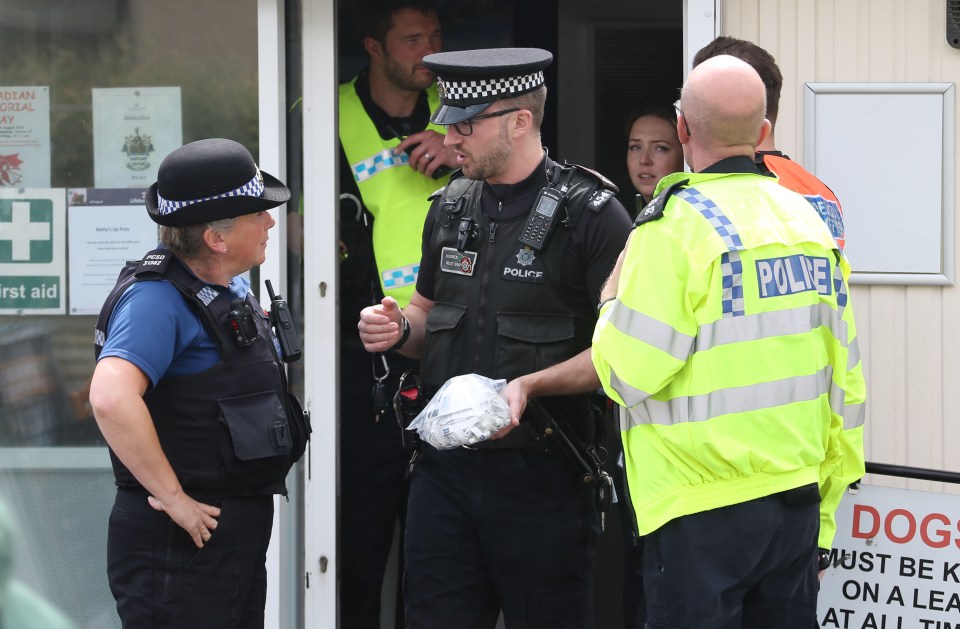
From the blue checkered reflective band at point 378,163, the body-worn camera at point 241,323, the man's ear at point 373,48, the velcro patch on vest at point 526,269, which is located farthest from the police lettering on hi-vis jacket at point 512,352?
the man's ear at point 373,48

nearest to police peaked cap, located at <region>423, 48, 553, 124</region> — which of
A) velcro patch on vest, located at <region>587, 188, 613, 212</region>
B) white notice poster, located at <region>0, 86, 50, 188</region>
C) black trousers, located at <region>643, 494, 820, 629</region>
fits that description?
velcro patch on vest, located at <region>587, 188, 613, 212</region>

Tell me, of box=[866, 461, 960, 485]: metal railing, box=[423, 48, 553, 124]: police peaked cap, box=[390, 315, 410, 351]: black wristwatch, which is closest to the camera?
box=[866, 461, 960, 485]: metal railing

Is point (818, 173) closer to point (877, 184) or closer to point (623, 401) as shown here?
point (877, 184)

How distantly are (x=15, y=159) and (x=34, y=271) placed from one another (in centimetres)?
40

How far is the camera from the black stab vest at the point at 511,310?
3.14 metres

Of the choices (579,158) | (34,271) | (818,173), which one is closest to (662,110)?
(818,173)

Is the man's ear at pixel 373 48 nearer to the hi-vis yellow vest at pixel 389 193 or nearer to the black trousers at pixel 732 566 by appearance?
the hi-vis yellow vest at pixel 389 193

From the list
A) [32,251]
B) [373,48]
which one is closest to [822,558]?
[373,48]

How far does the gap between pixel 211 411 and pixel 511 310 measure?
0.84m

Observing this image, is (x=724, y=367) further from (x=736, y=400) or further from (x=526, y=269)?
(x=526, y=269)

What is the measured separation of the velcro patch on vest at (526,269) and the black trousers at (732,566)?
0.84 meters

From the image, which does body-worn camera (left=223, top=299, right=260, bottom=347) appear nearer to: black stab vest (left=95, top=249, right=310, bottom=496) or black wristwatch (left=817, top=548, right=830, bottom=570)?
Result: black stab vest (left=95, top=249, right=310, bottom=496)

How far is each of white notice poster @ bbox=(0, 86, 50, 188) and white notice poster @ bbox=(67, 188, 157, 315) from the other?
15 cm

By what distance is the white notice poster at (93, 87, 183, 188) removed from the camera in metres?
4.06
